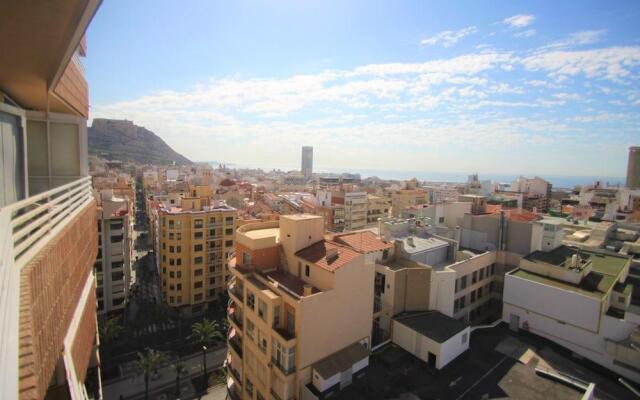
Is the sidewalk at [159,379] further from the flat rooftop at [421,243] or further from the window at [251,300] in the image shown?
the flat rooftop at [421,243]

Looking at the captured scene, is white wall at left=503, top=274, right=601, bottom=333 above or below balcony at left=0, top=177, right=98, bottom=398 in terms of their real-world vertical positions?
below

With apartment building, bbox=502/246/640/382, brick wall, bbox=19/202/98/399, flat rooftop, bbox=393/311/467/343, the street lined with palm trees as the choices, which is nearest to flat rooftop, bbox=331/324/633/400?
apartment building, bbox=502/246/640/382

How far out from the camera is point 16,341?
9.11 feet

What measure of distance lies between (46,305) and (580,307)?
82.4 feet

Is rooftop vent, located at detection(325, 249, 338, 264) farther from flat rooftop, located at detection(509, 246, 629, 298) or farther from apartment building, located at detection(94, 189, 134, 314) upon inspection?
apartment building, located at detection(94, 189, 134, 314)

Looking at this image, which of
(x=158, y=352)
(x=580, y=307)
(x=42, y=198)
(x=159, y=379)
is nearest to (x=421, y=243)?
(x=580, y=307)

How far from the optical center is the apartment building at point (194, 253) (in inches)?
1513

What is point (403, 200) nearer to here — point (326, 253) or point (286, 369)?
point (326, 253)

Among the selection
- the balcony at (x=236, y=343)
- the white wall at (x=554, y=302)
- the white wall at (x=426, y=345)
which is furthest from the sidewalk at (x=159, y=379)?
the white wall at (x=554, y=302)

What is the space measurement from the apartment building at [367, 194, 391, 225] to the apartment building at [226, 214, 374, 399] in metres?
42.4

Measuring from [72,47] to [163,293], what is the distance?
39.8 metres

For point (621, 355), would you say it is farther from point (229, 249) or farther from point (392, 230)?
point (229, 249)

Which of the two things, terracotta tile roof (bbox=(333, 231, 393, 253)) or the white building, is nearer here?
terracotta tile roof (bbox=(333, 231, 393, 253))

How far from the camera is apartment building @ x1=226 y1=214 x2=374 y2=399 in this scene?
1526 centimetres
